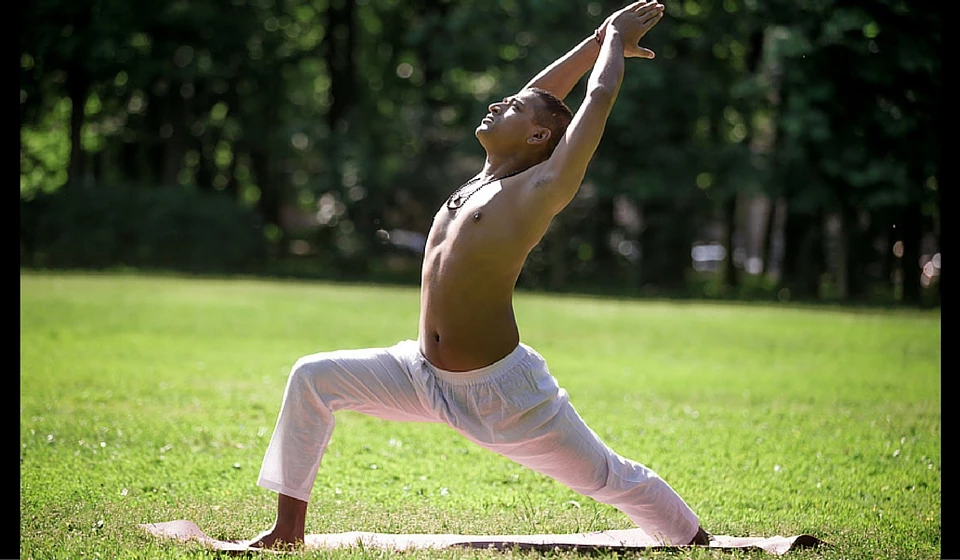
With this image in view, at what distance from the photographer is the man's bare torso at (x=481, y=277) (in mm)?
5039

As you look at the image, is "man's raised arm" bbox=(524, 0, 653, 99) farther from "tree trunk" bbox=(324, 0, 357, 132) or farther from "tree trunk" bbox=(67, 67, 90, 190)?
"tree trunk" bbox=(324, 0, 357, 132)

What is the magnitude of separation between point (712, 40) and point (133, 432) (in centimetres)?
2264

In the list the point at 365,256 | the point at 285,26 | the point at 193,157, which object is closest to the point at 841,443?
the point at 365,256

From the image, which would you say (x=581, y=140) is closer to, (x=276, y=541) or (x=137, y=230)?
(x=276, y=541)

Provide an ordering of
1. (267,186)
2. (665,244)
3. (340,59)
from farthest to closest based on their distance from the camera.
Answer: (267,186)
(340,59)
(665,244)

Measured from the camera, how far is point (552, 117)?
5277mm

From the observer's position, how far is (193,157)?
4147cm

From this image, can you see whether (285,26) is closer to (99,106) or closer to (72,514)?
(99,106)

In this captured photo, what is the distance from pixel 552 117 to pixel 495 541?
6.16ft

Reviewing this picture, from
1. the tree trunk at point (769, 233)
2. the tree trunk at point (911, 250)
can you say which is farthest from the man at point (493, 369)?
the tree trunk at point (769, 233)

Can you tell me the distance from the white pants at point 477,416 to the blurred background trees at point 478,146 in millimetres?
19495

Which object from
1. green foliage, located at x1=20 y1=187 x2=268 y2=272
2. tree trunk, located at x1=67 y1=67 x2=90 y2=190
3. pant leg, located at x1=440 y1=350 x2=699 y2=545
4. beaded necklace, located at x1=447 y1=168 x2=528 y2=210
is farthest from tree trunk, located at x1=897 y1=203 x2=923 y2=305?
beaded necklace, located at x1=447 y1=168 x2=528 y2=210

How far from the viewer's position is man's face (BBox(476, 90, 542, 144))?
523cm

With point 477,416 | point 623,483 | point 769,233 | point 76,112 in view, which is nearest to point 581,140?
point 477,416
